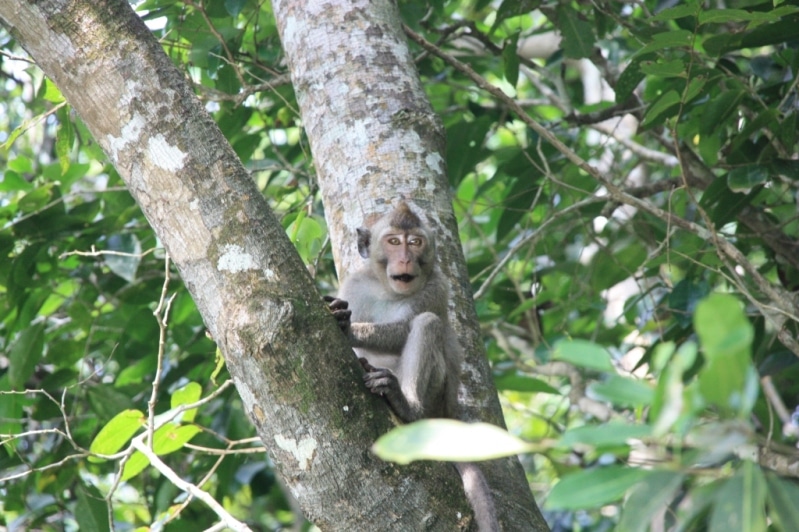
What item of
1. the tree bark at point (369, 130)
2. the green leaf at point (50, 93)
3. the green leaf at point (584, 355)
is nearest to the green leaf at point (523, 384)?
the tree bark at point (369, 130)

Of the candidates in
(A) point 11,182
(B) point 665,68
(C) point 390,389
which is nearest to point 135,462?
(C) point 390,389

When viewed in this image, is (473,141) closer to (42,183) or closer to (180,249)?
(42,183)

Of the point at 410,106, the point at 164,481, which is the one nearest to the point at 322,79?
the point at 410,106

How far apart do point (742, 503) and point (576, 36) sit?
5.23m

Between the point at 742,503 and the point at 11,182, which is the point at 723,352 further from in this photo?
the point at 11,182

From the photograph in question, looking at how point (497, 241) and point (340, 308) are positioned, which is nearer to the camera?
point (340, 308)

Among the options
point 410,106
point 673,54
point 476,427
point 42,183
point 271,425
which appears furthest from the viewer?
point 42,183

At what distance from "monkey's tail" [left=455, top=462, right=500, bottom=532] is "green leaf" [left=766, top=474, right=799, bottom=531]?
76.1 inches

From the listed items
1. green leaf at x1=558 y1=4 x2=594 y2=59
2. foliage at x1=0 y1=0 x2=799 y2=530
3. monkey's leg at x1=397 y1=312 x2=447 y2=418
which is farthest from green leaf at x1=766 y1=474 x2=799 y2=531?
green leaf at x1=558 y1=4 x2=594 y2=59

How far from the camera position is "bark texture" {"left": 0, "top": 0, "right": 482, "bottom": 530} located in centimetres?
304

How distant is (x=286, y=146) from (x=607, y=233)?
3041 millimetres

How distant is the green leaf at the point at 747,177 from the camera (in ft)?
17.8

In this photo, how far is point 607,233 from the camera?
8.05 meters

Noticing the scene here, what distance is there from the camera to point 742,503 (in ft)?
5.44
